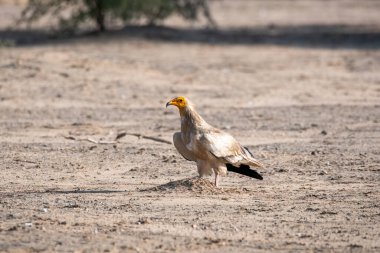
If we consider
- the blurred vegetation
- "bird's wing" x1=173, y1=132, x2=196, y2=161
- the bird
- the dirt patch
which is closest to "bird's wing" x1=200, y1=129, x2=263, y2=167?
the bird

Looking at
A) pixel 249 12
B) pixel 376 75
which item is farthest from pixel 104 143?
pixel 249 12

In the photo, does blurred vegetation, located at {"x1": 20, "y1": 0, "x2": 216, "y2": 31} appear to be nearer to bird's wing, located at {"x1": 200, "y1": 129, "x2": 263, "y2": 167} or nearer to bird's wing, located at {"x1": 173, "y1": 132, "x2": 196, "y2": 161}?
bird's wing, located at {"x1": 173, "y1": 132, "x2": 196, "y2": 161}

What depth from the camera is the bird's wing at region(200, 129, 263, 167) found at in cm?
944

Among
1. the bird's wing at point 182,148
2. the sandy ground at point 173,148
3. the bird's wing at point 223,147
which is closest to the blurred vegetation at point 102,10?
the sandy ground at point 173,148

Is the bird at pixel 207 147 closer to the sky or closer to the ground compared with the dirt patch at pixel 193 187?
closer to the sky

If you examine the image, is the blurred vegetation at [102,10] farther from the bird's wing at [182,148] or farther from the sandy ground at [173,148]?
the bird's wing at [182,148]

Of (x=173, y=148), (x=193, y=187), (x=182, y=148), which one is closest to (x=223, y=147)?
(x=182, y=148)

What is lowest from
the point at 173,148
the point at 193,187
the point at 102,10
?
the point at 173,148

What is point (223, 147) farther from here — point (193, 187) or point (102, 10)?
point (102, 10)

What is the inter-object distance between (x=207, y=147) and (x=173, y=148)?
327cm

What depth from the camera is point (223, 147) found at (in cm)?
949

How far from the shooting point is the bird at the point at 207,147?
31.0 ft

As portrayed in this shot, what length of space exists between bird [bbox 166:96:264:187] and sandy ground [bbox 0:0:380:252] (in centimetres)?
26

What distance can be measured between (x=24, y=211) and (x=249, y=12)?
1228 inches
